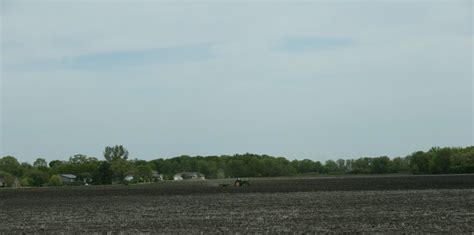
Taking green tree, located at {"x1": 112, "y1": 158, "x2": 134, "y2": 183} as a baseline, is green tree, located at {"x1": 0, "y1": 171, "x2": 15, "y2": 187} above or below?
below

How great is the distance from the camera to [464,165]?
14688 centimetres

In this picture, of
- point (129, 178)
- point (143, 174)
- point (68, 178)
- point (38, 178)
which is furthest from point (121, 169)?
point (38, 178)

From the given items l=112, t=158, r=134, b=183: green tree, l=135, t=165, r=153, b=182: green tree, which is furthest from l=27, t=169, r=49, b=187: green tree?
l=135, t=165, r=153, b=182: green tree

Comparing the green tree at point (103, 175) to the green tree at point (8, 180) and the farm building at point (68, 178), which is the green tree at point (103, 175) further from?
the green tree at point (8, 180)

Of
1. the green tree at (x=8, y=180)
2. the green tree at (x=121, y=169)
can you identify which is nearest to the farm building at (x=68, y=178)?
the green tree at (x=121, y=169)

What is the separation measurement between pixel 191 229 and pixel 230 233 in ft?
8.17

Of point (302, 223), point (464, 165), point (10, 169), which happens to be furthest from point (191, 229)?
point (10, 169)

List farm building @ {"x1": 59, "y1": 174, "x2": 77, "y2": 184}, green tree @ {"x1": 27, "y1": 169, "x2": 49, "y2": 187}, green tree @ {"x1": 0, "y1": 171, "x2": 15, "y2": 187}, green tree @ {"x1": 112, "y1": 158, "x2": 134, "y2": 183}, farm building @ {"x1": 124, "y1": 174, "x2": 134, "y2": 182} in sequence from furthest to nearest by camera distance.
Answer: farm building @ {"x1": 59, "y1": 174, "x2": 77, "y2": 184} → farm building @ {"x1": 124, "y1": 174, "x2": 134, "y2": 182} → green tree @ {"x1": 112, "y1": 158, "x2": 134, "y2": 183} → green tree @ {"x1": 27, "y1": 169, "x2": 49, "y2": 187} → green tree @ {"x1": 0, "y1": 171, "x2": 15, "y2": 187}

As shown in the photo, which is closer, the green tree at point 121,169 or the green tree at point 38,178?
the green tree at point 38,178

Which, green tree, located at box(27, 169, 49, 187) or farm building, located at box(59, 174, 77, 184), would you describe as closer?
green tree, located at box(27, 169, 49, 187)

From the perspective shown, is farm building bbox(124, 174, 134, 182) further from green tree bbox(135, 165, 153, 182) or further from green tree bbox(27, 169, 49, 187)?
green tree bbox(27, 169, 49, 187)

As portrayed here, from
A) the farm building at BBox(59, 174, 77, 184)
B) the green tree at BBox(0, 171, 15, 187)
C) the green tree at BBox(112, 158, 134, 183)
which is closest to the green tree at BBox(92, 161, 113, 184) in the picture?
the green tree at BBox(112, 158, 134, 183)

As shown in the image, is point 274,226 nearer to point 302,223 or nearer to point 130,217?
point 302,223

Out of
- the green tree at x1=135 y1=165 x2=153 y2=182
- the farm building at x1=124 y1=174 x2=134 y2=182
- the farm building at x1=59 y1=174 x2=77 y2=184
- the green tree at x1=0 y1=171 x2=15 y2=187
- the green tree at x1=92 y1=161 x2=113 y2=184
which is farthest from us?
the farm building at x1=59 y1=174 x2=77 y2=184
